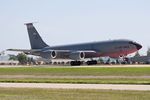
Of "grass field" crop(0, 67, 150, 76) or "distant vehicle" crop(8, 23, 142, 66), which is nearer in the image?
"grass field" crop(0, 67, 150, 76)

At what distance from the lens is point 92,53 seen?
266 feet

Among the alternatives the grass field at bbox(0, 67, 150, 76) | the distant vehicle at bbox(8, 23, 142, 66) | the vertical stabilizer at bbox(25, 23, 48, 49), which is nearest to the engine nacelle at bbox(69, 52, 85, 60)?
the distant vehicle at bbox(8, 23, 142, 66)

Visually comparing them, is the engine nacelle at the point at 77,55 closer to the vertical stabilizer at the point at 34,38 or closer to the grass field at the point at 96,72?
the vertical stabilizer at the point at 34,38

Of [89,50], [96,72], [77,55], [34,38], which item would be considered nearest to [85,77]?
[96,72]

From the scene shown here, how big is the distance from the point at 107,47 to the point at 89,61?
5144 mm

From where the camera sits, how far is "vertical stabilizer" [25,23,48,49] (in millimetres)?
90000

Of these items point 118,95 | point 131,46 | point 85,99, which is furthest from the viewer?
point 131,46

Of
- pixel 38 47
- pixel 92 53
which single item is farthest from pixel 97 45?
pixel 38 47

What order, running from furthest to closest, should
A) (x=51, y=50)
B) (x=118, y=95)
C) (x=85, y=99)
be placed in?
(x=51, y=50), (x=118, y=95), (x=85, y=99)

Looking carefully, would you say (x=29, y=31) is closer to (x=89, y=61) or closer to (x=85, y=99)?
(x=89, y=61)

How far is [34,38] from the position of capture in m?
91.2

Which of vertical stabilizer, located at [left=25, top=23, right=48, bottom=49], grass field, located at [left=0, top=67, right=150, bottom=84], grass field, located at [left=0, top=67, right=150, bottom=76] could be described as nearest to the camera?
grass field, located at [left=0, top=67, right=150, bottom=84]

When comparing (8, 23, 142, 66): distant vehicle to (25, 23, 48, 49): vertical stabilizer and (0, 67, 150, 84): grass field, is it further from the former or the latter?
(0, 67, 150, 84): grass field

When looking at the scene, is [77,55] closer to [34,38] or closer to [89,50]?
[89,50]
